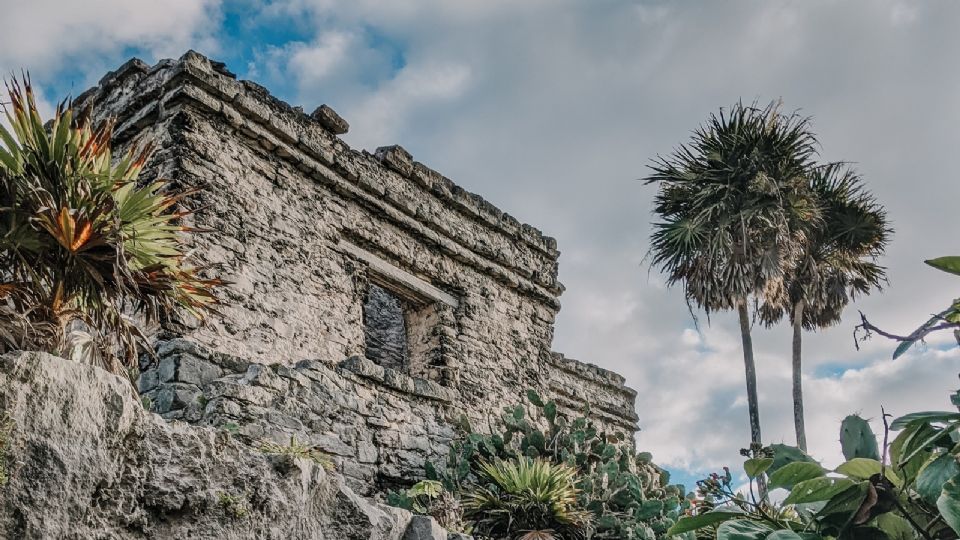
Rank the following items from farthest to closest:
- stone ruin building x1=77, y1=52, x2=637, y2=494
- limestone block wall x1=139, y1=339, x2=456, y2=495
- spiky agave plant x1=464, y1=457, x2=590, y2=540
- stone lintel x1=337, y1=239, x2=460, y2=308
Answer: stone lintel x1=337, y1=239, x2=460, y2=308 → spiky agave plant x1=464, y1=457, x2=590, y2=540 → stone ruin building x1=77, y1=52, x2=637, y2=494 → limestone block wall x1=139, y1=339, x2=456, y2=495

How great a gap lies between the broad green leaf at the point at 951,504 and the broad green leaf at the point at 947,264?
1.53ft

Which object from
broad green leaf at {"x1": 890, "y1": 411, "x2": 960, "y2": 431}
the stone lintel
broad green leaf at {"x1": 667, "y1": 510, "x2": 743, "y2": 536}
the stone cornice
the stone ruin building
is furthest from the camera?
the stone lintel

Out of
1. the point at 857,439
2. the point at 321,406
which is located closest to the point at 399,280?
the point at 321,406

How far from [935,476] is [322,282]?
552 cm

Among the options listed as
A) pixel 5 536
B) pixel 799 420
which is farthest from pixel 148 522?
pixel 799 420

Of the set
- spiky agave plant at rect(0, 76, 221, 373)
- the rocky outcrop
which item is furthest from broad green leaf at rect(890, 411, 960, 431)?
spiky agave plant at rect(0, 76, 221, 373)

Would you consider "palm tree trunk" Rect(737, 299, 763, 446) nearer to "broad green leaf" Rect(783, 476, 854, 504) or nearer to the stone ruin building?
the stone ruin building

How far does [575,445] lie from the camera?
24.3 ft

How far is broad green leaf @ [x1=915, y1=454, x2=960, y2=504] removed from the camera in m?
1.87

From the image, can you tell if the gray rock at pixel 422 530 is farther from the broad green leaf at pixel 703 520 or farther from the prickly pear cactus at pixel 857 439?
the prickly pear cactus at pixel 857 439

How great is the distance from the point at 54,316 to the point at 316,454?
2.50 m

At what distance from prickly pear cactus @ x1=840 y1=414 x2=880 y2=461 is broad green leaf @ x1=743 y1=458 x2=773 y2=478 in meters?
0.21

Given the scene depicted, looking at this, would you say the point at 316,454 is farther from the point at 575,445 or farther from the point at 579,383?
the point at 579,383

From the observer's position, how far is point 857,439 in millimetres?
2326
